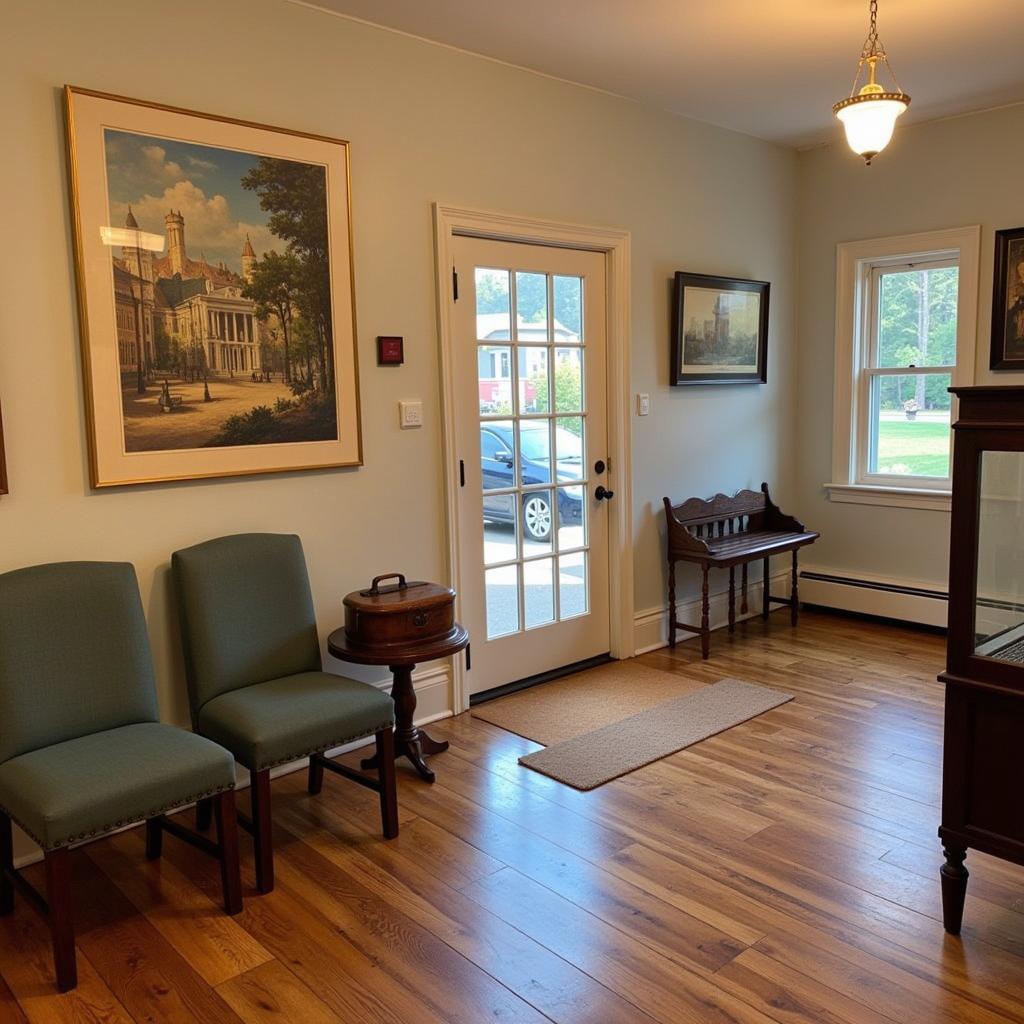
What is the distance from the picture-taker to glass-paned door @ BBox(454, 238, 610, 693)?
380 centimetres

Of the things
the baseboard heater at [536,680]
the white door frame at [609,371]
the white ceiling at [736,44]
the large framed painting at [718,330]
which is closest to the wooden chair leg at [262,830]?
the white door frame at [609,371]

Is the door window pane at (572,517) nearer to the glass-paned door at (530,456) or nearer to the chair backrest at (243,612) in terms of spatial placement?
the glass-paned door at (530,456)

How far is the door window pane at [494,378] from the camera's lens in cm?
381

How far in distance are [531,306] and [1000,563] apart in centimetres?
236

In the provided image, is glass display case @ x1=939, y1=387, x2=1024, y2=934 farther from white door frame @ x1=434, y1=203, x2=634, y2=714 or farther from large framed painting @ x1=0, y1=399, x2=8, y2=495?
large framed painting @ x1=0, y1=399, x2=8, y2=495

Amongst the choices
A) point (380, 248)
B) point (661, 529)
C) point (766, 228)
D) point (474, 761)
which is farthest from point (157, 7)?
point (766, 228)

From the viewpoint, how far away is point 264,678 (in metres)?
2.90

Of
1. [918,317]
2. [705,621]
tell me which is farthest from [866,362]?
[705,621]

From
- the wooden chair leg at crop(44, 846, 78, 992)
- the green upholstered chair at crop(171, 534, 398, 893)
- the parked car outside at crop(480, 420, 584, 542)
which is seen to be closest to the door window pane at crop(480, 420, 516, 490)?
the parked car outside at crop(480, 420, 584, 542)

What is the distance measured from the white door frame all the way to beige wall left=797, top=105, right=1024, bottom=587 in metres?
1.57

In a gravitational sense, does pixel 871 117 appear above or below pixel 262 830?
above

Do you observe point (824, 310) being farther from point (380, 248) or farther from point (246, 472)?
point (246, 472)

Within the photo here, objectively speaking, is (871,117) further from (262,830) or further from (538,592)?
(262,830)

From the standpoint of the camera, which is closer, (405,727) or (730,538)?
(405,727)
